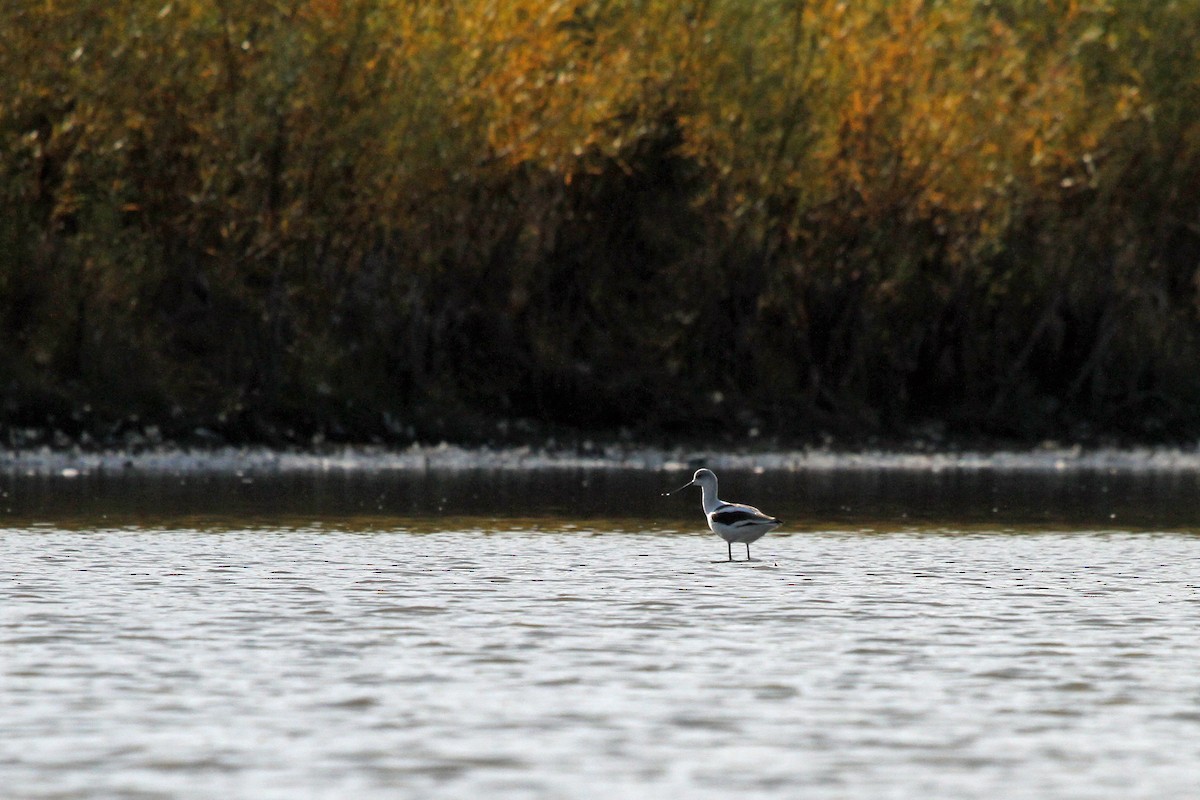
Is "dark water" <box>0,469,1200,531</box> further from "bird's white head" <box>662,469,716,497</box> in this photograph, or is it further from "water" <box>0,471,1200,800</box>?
"bird's white head" <box>662,469,716,497</box>

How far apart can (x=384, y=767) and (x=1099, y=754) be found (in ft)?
11.4

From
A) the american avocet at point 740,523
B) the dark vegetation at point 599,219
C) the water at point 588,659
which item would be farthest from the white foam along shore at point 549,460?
the american avocet at point 740,523

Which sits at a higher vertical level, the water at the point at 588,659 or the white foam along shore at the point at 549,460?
the white foam along shore at the point at 549,460

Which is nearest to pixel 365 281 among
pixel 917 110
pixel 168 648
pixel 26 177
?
pixel 26 177

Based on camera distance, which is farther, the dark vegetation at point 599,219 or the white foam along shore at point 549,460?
the dark vegetation at point 599,219

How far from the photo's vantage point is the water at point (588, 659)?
11.4 metres

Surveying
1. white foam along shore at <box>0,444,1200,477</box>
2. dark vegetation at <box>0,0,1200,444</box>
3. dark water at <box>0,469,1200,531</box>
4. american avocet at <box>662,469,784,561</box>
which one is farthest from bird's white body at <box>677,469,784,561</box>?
dark vegetation at <box>0,0,1200,444</box>

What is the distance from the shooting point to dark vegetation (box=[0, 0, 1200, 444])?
41125 mm

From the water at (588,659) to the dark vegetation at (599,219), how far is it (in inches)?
574

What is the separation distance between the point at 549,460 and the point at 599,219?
7093 mm

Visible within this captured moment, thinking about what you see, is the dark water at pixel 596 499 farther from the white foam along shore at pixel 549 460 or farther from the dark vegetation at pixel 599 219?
the dark vegetation at pixel 599 219

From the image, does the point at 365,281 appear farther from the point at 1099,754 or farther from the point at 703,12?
the point at 1099,754

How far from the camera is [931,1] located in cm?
4788

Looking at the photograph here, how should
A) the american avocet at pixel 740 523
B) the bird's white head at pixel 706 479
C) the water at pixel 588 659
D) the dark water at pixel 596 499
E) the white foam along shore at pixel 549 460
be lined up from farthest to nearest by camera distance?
the white foam along shore at pixel 549 460
the dark water at pixel 596 499
the bird's white head at pixel 706 479
the american avocet at pixel 740 523
the water at pixel 588 659
